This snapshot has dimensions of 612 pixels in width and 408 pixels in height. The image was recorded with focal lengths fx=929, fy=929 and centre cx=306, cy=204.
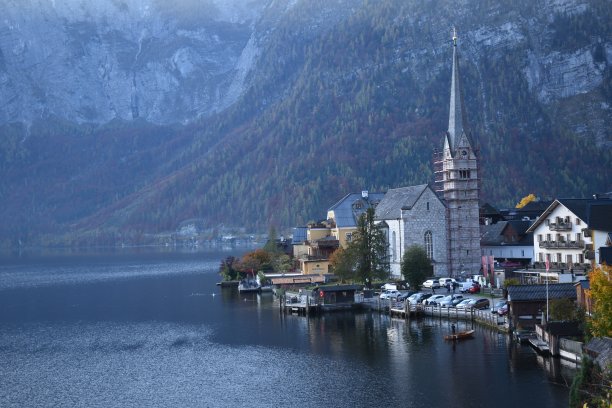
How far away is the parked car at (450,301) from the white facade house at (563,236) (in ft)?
30.1

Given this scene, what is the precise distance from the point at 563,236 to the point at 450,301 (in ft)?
38.9

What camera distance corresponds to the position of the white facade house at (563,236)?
80062mm

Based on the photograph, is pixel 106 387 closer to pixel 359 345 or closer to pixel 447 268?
pixel 359 345

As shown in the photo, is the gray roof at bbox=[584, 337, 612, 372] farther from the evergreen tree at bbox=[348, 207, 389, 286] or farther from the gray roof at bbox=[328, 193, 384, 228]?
the gray roof at bbox=[328, 193, 384, 228]

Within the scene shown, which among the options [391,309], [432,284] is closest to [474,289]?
[432,284]

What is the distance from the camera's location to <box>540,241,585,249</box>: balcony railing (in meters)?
80.1

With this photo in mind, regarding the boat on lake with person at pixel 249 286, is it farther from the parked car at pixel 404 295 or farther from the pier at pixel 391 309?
the parked car at pixel 404 295

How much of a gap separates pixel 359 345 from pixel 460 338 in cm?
743

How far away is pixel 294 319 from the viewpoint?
86.0m

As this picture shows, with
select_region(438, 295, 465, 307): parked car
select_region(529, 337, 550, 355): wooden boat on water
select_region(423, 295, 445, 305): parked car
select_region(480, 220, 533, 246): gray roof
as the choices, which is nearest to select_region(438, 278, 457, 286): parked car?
select_region(423, 295, 445, 305): parked car

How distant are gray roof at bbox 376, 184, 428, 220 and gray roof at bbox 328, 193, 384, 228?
6001 millimetres

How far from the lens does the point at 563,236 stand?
83125 millimetres

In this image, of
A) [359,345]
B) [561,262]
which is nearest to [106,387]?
[359,345]

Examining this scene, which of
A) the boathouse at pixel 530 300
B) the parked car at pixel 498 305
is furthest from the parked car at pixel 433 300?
the boathouse at pixel 530 300
